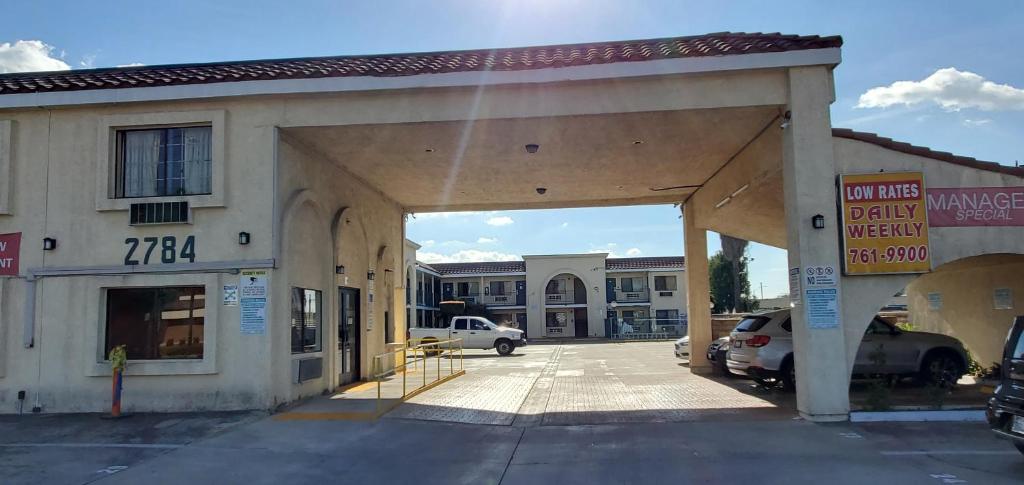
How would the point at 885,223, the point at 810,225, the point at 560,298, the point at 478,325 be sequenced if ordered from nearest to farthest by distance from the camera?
the point at 810,225
the point at 885,223
the point at 478,325
the point at 560,298

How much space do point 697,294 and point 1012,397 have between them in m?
11.3

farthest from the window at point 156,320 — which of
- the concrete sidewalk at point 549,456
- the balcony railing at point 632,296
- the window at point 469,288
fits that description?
the balcony railing at point 632,296

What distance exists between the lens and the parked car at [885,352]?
12766mm

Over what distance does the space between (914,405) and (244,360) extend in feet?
34.7

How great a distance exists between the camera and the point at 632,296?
5309 cm

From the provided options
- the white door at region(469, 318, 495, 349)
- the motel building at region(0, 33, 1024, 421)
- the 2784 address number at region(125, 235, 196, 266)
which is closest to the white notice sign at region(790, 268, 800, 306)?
the motel building at region(0, 33, 1024, 421)

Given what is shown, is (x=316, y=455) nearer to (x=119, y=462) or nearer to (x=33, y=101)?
(x=119, y=462)

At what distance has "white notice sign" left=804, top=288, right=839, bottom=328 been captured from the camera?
10195 mm

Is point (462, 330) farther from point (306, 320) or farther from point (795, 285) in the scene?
point (795, 285)

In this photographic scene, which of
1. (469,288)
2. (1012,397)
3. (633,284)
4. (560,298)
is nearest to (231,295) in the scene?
(1012,397)

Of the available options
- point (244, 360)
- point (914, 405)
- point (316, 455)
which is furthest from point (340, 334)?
point (914, 405)

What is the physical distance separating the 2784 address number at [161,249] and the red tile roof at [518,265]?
4119 centimetres

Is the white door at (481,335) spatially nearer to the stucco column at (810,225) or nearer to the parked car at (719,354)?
the parked car at (719,354)

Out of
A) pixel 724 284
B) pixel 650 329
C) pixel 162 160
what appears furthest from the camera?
pixel 724 284
